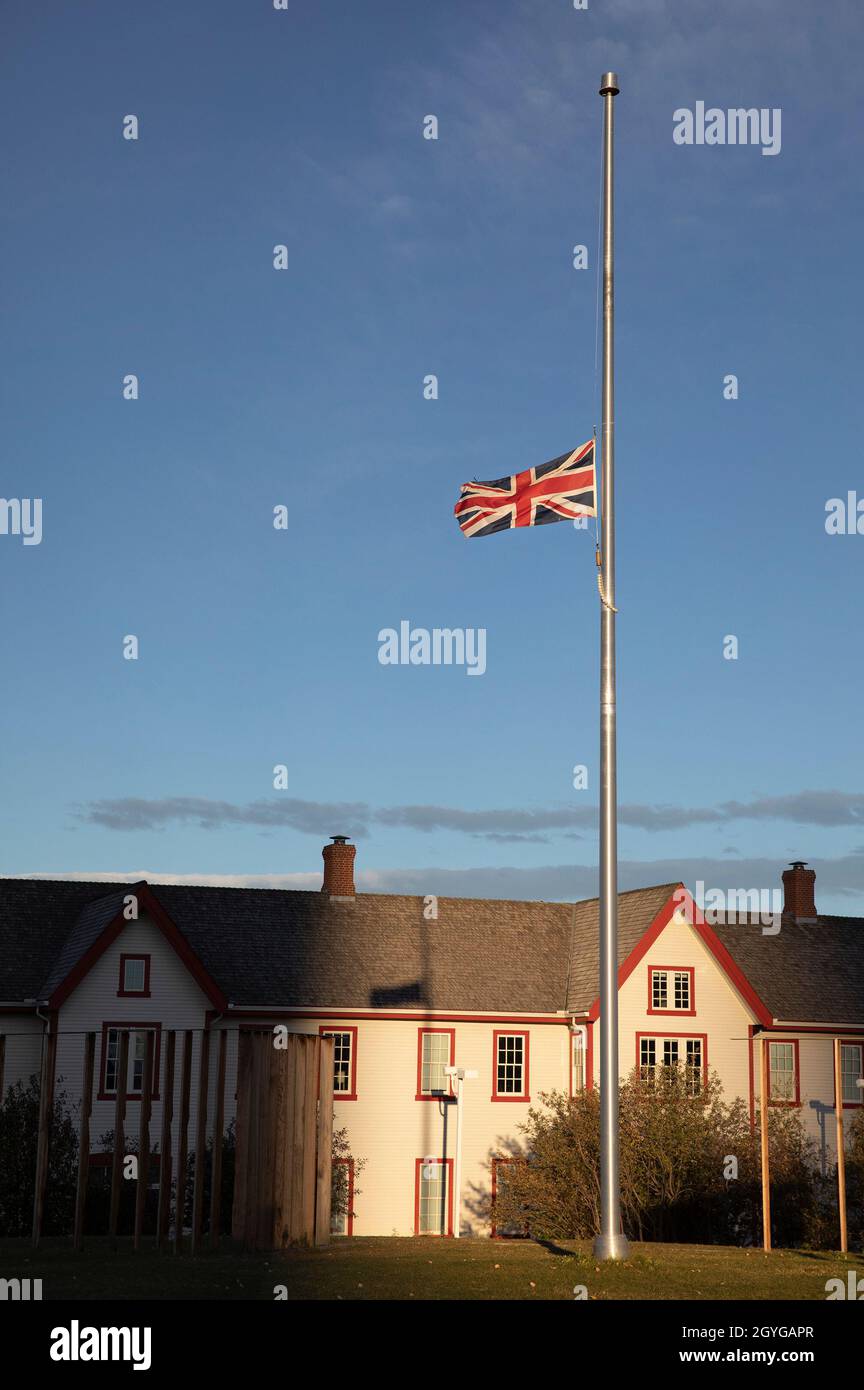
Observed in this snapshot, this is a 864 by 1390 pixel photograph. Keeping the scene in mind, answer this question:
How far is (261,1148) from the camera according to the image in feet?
68.5

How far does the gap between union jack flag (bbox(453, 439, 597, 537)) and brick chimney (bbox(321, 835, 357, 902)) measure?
92.9ft

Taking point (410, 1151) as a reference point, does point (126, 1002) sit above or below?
above

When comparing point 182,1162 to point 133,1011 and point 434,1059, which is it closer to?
point 133,1011

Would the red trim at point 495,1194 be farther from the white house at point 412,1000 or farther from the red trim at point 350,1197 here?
the red trim at point 350,1197

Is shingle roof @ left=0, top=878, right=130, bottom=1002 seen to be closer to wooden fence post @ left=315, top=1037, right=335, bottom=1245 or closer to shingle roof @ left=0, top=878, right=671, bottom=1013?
shingle roof @ left=0, top=878, right=671, bottom=1013

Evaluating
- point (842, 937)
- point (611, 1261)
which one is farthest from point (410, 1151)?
point (611, 1261)

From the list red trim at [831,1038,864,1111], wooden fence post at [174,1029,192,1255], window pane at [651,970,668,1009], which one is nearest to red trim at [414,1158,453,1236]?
window pane at [651,970,668,1009]

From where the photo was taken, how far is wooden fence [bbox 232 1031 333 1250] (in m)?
20.7

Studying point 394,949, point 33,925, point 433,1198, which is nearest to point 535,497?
point 394,949

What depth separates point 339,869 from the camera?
48.8 metres

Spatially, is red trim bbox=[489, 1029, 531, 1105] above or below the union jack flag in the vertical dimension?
below

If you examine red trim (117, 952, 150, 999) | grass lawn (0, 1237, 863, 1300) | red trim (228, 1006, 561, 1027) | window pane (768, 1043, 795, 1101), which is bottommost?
grass lawn (0, 1237, 863, 1300)
